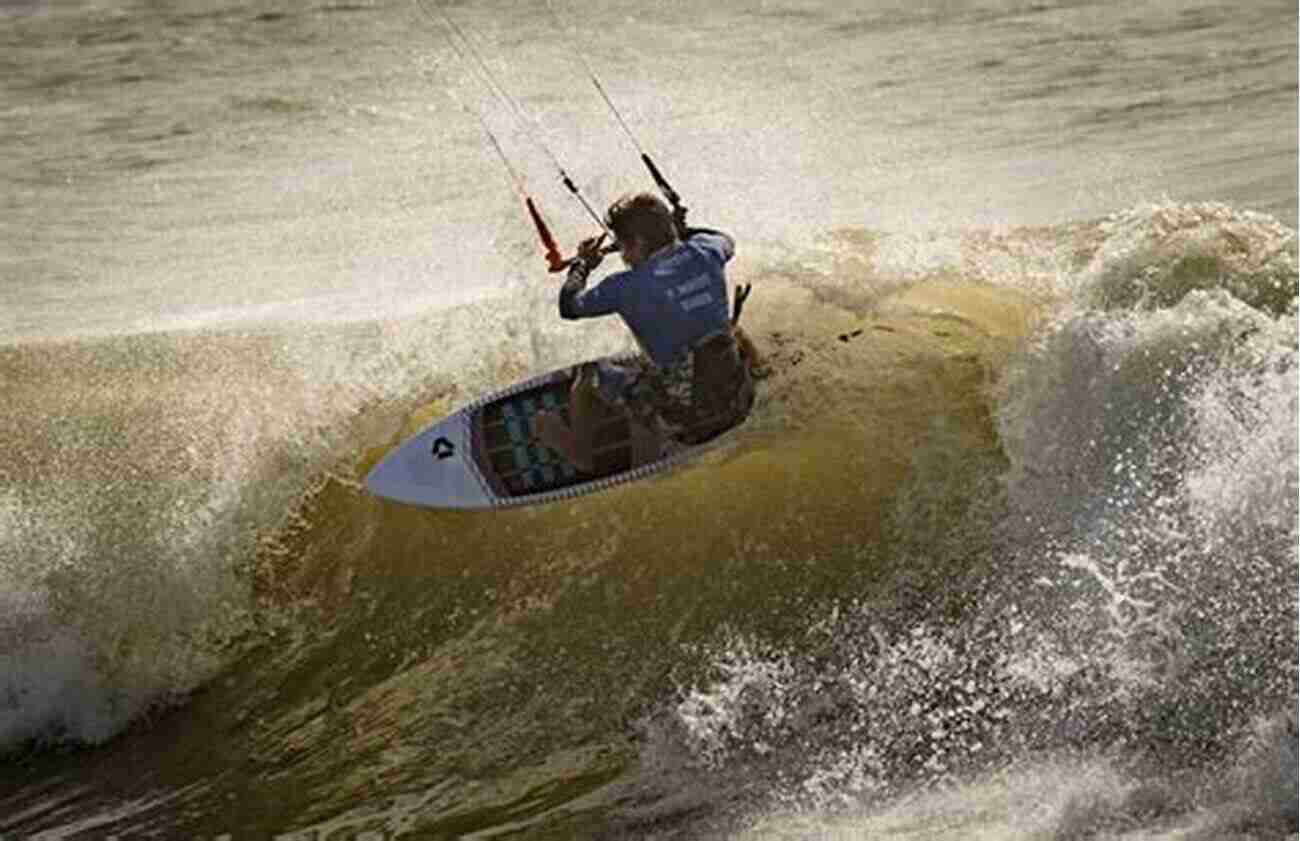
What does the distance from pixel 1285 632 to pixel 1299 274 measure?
2.32m

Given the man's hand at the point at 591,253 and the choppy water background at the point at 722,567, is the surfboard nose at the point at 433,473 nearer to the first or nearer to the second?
the choppy water background at the point at 722,567

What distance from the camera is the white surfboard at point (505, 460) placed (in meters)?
8.94

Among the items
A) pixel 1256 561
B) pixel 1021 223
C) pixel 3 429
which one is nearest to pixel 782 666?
pixel 1256 561

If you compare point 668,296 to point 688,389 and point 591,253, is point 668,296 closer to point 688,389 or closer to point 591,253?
point 591,253

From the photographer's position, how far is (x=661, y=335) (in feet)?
27.8

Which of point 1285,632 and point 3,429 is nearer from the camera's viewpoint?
point 1285,632

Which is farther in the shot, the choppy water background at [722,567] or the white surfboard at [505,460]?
the white surfboard at [505,460]

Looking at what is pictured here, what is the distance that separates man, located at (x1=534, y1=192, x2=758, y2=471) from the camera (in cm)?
832

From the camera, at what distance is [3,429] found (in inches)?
390

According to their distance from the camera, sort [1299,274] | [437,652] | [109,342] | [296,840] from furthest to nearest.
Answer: [109,342], [1299,274], [437,652], [296,840]

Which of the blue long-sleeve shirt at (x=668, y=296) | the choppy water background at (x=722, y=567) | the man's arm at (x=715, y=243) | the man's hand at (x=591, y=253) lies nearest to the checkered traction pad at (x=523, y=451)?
the choppy water background at (x=722, y=567)

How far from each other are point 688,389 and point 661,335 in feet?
0.99

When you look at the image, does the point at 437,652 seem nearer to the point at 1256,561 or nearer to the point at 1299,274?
the point at 1256,561

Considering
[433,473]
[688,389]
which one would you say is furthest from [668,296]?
[433,473]
